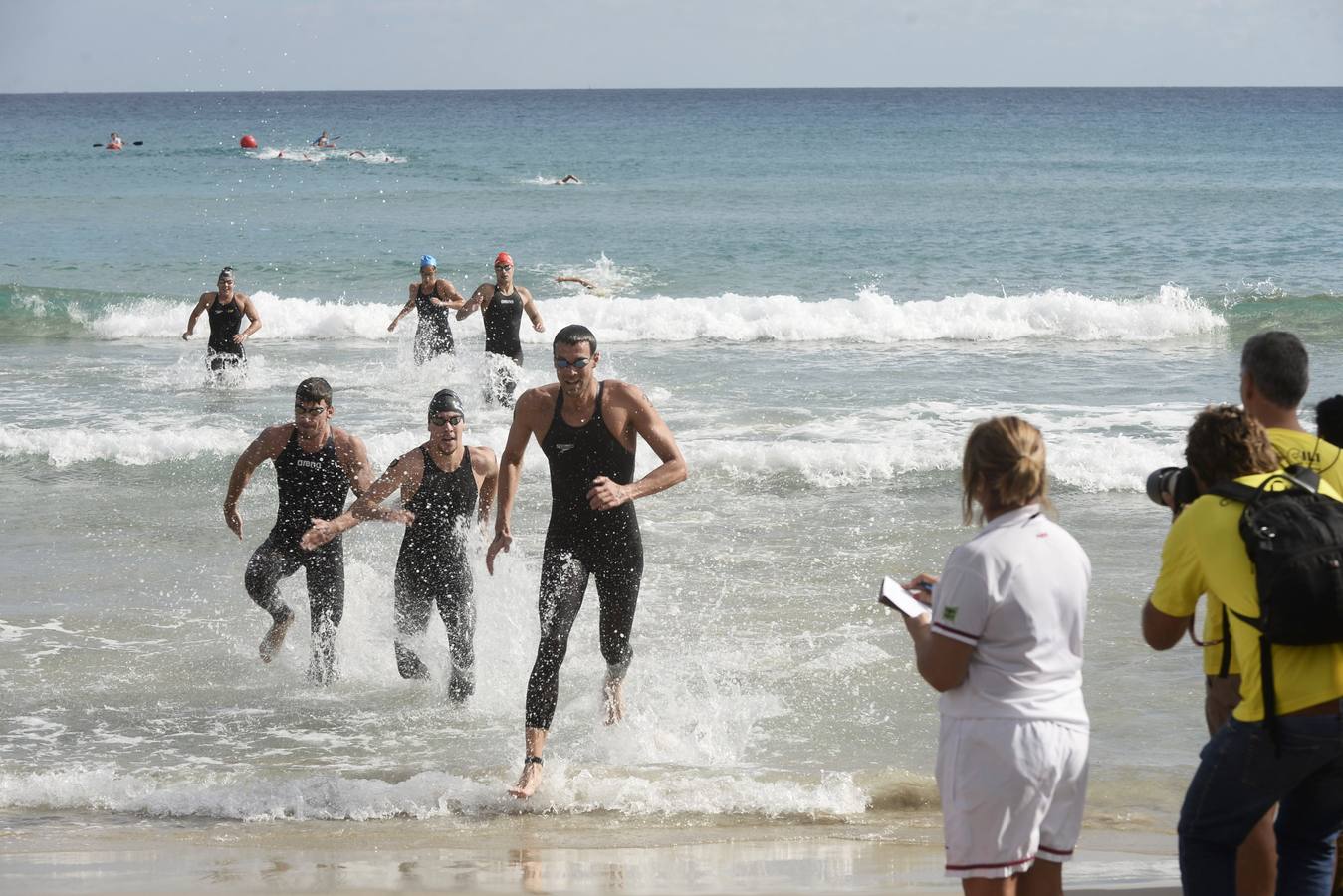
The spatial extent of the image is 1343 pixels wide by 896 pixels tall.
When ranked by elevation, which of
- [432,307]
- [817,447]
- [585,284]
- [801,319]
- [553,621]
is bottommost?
[553,621]

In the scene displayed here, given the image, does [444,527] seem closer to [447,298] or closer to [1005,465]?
[1005,465]

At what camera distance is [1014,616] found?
3125mm

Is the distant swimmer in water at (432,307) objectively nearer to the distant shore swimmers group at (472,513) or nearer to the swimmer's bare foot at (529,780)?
the distant shore swimmers group at (472,513)

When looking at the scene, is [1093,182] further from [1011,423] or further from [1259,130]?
[1011,423]

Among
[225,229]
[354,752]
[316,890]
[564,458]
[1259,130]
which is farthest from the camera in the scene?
[1259,130]

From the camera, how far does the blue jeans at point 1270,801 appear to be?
3.28 metres

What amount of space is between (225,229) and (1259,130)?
53.4 meters

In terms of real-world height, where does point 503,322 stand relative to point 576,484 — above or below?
above

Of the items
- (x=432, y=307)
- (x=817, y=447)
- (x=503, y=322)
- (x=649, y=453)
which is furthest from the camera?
(x=432, y=307)

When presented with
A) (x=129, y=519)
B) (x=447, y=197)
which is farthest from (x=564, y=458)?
(x=447, y=197)

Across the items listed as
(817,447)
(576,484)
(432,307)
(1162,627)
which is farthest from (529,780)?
(432,307)

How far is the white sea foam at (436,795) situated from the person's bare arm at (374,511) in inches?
43.9

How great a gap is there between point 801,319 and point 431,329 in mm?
7461

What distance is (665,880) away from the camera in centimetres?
475
